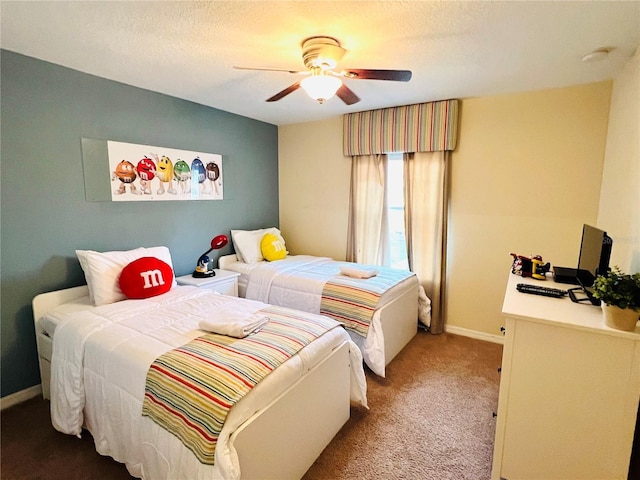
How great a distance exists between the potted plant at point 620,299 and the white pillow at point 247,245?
3.06 metres

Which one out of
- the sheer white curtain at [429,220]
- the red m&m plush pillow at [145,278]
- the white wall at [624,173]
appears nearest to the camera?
the white wall at [624,173]

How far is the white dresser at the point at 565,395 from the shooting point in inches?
53.8

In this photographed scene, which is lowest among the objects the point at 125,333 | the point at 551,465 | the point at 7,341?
the point at 551,465

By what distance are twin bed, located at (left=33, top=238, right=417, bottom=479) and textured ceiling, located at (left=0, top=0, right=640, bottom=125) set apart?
4.66ft

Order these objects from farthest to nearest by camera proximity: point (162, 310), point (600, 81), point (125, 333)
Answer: point (600, 81) < point (162, 310) < point (125, 333)

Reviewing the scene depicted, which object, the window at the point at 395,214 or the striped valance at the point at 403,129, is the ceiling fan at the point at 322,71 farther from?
the window at the point at 395,214

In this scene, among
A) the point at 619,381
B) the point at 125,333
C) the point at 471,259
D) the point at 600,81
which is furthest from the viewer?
the point at 471,259

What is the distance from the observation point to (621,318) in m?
1.33

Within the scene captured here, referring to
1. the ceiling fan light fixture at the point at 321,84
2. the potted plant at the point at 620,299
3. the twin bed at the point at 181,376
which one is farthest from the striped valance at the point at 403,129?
the potted plant at the point at 620,299

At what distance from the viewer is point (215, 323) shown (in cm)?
182

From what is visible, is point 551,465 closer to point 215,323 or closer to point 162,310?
point 215,323

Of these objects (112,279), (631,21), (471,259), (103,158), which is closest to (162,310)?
(112,279)

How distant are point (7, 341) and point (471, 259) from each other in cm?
390

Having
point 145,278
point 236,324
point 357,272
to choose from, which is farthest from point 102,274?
point 357,272
